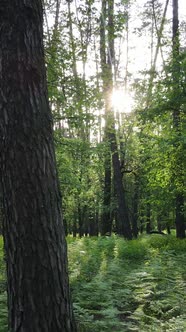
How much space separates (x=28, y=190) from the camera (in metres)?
2.50

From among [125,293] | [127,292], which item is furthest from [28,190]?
[125,293]

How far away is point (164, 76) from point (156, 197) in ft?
14.6

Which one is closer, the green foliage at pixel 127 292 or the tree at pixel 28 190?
the tree at pixel 28 190

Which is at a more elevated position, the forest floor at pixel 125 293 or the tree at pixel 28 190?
the tree at pixel 28 190

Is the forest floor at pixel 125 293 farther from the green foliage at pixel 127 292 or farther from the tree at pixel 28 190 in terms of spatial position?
the tree at pixel 28 190

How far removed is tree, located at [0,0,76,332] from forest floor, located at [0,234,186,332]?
4.97 ft

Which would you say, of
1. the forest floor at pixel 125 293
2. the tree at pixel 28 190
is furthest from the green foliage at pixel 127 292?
the tree at pixel 28 190

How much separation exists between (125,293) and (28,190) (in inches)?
138

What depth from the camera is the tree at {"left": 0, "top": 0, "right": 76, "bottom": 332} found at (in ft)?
8.03

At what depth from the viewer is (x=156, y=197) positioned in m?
11.8

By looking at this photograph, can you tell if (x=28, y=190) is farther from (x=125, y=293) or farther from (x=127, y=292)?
(x=125, y=293)

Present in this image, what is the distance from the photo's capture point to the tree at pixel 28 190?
2.45 m

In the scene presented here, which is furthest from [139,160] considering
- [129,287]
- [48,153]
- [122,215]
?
[48,153]

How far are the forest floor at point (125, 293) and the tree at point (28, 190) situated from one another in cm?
152
